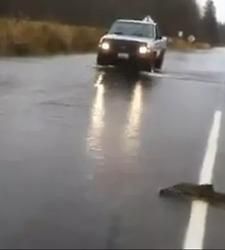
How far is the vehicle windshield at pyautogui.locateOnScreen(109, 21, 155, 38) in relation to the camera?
95.9 feet

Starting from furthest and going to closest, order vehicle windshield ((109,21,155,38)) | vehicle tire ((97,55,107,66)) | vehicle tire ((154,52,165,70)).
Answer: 1. vehicle tire ((154,52,165,70))
2. vehicle windshield ((109,21,155,38))
3. vehicle tire ((97,55,107,66))

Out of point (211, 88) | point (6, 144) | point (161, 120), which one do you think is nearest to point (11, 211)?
point (6, 144)

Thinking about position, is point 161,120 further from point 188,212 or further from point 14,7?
point 14,7

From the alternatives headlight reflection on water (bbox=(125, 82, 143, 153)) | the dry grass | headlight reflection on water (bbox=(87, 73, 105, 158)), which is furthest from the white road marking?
the dry grass

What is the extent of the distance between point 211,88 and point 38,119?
9.97 m

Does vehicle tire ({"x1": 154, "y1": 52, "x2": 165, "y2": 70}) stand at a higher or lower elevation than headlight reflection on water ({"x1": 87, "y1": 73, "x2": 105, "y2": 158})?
lower

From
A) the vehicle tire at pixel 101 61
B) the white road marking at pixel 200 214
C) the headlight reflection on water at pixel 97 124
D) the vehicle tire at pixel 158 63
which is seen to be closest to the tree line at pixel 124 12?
the vehicle tire at pixel 158 63

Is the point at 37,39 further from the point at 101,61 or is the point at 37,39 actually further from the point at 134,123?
the point at 134,123

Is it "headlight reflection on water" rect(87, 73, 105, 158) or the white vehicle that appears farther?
the white vehicle

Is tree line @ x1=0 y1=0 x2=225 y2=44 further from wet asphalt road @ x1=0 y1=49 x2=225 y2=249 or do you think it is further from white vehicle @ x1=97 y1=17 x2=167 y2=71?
wet asphalt road @ x1=0 y1=49 x2=225 y2=249

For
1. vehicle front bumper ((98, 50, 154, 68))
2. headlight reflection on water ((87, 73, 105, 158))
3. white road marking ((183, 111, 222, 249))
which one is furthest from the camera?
vehicle front bumper ((98, 50, 154, 68))

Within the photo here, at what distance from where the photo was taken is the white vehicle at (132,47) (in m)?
27.9

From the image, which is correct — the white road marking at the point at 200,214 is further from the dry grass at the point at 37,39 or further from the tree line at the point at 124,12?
the tree line at the point at 124,12

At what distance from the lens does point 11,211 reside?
7.57 meters
